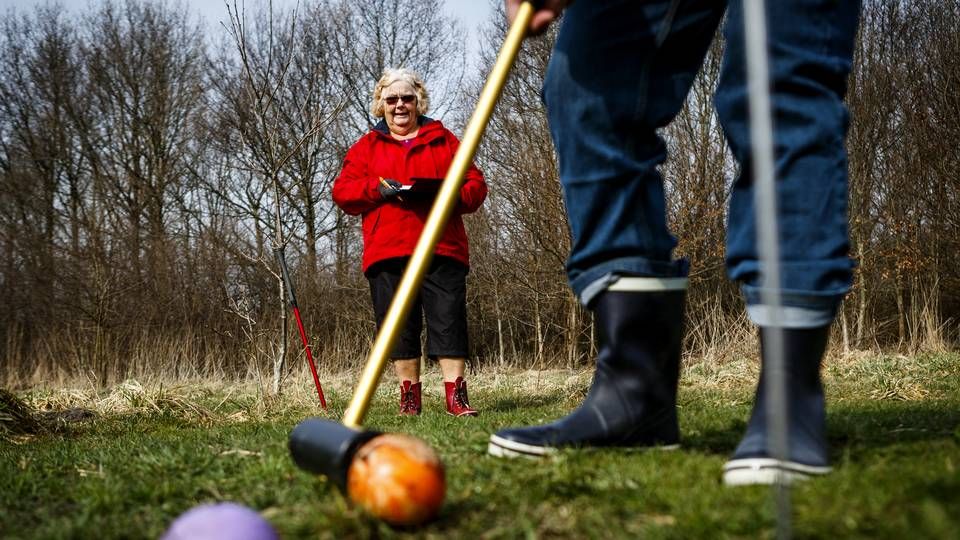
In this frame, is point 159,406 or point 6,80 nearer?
point 159,406

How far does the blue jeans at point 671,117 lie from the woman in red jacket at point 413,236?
3.02m

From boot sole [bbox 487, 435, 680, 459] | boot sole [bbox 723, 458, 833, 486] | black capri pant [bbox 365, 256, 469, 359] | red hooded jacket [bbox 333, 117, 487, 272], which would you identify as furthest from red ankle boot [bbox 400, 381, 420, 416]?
boot sole [bbox 723, 458, 833, 486]

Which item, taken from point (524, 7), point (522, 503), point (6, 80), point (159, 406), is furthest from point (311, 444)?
point (6, 80)

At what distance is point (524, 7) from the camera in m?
1.96

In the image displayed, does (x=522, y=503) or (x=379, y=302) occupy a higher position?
(x=379, y=302)

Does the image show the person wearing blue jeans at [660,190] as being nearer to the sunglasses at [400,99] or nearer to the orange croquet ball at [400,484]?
the orange croquet ball at [400,484]

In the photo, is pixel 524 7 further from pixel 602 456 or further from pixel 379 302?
pixel 379 302

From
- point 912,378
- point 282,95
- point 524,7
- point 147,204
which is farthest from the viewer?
point 147,204

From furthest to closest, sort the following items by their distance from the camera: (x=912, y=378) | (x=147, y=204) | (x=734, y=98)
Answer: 1. (x=147, y=204)
2. (x=912, y=378)
3. (x=734, y=98)

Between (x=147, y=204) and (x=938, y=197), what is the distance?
15.8m

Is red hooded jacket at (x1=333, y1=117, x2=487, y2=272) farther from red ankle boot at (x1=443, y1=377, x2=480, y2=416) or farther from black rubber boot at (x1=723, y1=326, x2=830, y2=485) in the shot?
black rubber boot at (x1=723, y1=326, x2=830, y2=485)

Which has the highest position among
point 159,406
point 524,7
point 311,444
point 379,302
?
point 524,7

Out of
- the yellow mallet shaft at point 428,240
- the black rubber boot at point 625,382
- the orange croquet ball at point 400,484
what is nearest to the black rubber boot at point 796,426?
the black rubber boot at point 625,382

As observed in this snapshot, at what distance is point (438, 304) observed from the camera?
5.27 m
